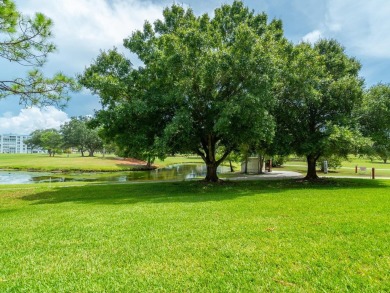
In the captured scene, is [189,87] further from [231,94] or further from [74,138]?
[74,138]

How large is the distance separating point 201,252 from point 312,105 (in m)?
15.4

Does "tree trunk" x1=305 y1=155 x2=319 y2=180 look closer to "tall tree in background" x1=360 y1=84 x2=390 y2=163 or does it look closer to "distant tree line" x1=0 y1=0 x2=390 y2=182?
"distant tree line" x1=0 y1=0 x2=390 y2=182

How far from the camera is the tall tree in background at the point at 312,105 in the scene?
49.5ft

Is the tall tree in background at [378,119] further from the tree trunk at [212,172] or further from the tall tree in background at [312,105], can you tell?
the tree trunk at [212,172]

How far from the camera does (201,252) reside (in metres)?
4.27

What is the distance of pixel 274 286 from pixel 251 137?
35.9 feet

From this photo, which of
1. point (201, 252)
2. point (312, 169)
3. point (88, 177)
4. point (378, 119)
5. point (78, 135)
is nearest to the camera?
point (201, 252)

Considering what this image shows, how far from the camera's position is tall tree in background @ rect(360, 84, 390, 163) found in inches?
618

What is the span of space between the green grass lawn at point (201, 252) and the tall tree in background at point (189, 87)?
6.65 m

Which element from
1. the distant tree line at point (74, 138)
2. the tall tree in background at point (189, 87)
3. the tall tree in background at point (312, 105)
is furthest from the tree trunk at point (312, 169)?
the distant tree line at point (74, 138)

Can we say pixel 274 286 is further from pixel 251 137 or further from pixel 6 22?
pixel 251 137

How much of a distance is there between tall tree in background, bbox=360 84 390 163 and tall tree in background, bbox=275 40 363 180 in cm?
99

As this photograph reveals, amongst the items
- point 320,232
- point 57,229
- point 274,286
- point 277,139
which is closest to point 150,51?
point 277,139

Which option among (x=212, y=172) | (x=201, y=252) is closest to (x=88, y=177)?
(x=212, y=172)
